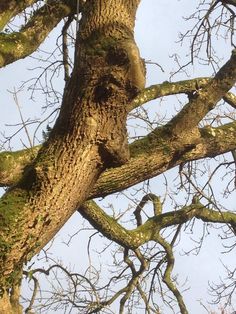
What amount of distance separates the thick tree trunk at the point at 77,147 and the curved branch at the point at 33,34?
233 centimetres

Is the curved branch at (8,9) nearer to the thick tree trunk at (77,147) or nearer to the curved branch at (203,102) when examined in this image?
the curved branch at (203,102)

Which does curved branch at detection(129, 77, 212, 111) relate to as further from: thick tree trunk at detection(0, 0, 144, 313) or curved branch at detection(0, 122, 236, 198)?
thick tree trunk at detection(0, 0, 144, 313)

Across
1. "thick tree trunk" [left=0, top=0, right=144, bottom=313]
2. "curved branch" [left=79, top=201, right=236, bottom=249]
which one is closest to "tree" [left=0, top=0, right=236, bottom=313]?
"thick tree trunk" [left=0, top=0, right=144, bottom=313]

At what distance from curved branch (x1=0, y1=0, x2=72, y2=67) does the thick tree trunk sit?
233 centimetres

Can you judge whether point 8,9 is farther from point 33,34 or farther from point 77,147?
point 77,147

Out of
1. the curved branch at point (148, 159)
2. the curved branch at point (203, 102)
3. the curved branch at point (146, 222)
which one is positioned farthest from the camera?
the curved branch at point (146, 222)

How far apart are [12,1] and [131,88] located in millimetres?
2768

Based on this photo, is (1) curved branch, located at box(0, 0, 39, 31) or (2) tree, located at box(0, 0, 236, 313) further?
(1) curved branch, located at box(0, 0, 39, 31)

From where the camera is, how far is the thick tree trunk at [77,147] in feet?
9.09

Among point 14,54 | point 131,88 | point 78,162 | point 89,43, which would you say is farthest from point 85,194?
point 14,54

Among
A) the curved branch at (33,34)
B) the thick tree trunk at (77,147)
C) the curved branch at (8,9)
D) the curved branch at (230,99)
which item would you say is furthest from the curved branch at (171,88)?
the thick tree trunk at (77,147)

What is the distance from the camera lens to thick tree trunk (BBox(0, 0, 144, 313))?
2.77 meters

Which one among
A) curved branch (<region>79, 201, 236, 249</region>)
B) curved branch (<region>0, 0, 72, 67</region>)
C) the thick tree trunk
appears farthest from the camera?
curved branch (<region>79, 201, 236, 249</region>)

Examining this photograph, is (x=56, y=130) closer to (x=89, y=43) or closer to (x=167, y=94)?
(x=89, y=43)
